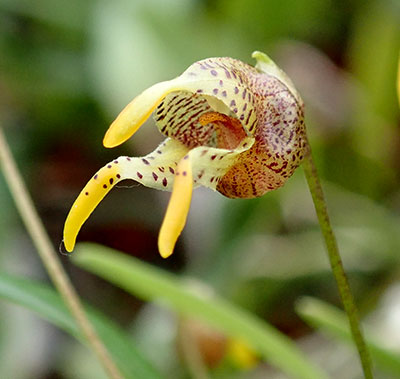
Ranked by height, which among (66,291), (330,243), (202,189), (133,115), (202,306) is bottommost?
(202,189)

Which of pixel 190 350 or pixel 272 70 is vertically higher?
pixel 272 70

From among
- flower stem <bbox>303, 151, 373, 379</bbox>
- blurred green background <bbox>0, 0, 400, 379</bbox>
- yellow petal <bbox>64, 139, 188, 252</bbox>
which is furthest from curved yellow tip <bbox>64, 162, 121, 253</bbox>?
blurred green background <bbox>0, 0, 400, 379</bbox>

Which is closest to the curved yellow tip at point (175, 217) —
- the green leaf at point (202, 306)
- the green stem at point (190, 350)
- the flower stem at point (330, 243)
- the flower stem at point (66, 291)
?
the flower stem at point (330, 243)

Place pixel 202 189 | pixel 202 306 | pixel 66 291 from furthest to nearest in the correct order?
pixel 202 189
pixel 202 306
pixel 66 291

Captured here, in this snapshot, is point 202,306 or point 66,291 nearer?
point 66,291

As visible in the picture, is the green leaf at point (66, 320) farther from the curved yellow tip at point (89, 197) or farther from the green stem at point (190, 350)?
the green stem at point (190, 350)

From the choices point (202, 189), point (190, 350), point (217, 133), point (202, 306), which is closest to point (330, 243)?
point (217, 133)

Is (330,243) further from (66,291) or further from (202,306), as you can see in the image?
(202,306)
